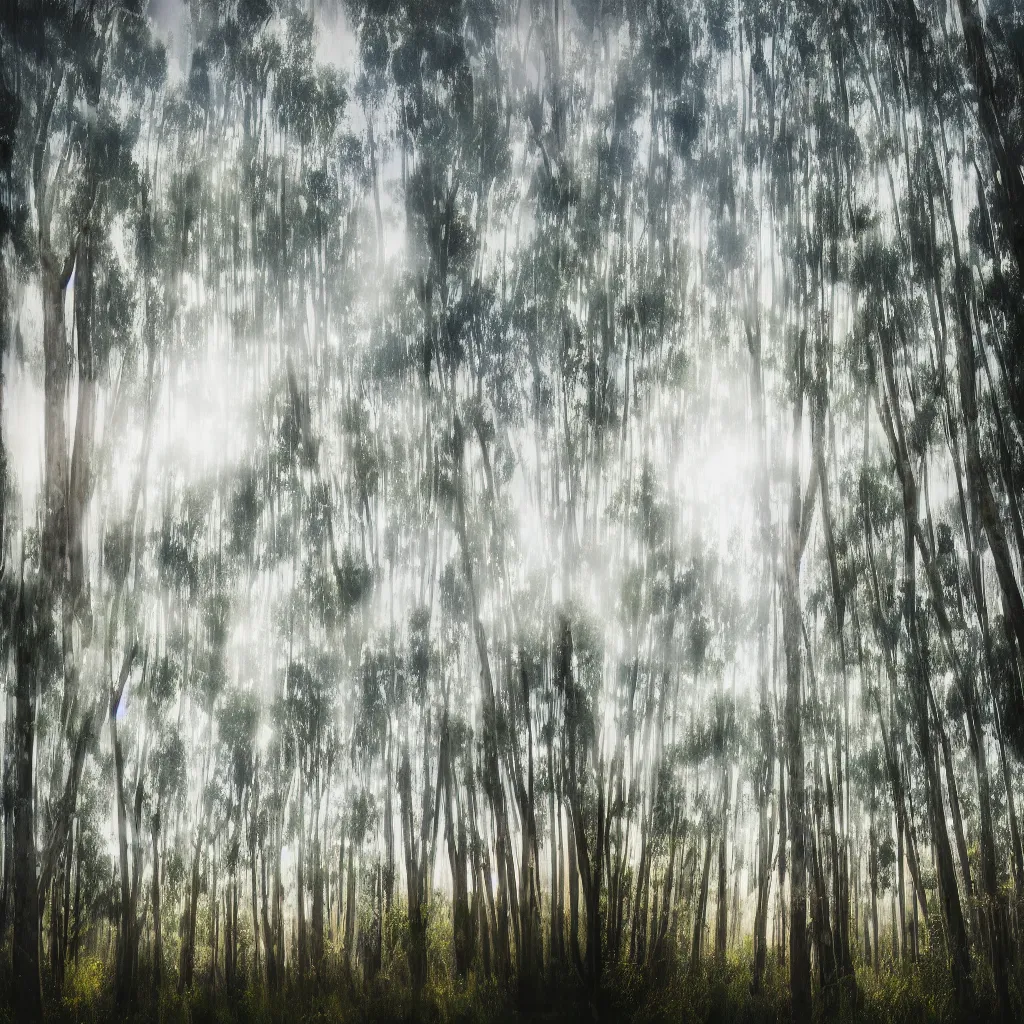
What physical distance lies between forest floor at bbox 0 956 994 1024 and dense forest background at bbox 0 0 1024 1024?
0.07 meters

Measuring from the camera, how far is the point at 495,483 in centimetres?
726

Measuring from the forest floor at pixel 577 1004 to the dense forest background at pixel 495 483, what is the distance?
0.21ft

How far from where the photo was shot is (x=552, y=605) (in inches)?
269

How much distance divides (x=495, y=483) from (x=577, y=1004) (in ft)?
13.8

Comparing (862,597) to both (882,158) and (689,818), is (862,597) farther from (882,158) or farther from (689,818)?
(882,158)

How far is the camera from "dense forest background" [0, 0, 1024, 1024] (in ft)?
20.9

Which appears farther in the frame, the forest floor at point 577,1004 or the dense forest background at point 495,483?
the dense forest background at point 495,483

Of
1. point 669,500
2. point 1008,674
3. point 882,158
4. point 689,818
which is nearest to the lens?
point 1008,674

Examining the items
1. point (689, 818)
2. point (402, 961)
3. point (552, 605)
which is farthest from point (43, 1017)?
point (689, 818)

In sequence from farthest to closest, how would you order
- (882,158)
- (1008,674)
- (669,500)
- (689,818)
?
(689,818)
(669,500)
(882,158)
(1008,674)

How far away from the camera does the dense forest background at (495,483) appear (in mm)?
6371

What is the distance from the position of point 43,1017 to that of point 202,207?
7007mm

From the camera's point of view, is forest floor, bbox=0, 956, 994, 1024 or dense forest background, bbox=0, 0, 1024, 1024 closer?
forest floor, bbox=0, 956, 994, 1024

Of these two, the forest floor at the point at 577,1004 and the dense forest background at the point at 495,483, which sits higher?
the dense forest background at the point at 495,483
